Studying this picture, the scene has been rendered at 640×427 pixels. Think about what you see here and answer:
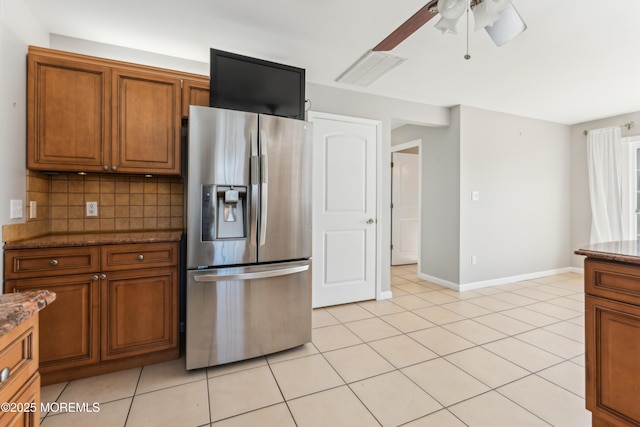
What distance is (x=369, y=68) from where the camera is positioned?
2.82 meters

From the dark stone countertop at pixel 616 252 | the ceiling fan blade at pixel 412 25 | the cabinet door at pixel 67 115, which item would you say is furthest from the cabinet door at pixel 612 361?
the cabinet door at pixel 67 115

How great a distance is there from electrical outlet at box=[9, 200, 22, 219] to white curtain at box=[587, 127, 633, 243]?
6585 millimetres

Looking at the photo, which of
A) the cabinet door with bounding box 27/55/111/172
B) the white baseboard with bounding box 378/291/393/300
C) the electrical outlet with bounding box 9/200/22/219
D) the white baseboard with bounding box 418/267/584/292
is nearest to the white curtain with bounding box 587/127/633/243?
the white baseboard with bounding box 418/267/584/292

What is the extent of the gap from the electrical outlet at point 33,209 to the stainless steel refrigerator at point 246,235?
1.09 m

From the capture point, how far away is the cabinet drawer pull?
75 centimetres

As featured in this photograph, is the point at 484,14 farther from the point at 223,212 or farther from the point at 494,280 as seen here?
the point at 494,280

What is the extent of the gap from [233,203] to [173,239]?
0.50 meters

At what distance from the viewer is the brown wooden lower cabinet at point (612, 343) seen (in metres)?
1.34

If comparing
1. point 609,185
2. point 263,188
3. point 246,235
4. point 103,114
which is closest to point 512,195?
point 609,185

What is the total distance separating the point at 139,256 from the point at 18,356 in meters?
1.24

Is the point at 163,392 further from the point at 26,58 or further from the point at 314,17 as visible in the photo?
the point at 314,17

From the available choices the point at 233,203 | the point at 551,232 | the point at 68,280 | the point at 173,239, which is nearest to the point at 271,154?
the point at 233,203

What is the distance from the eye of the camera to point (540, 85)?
10.9 ft

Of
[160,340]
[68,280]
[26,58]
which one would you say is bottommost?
[160,340]
